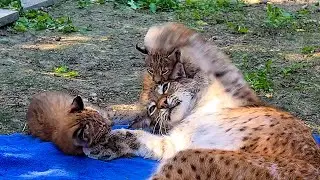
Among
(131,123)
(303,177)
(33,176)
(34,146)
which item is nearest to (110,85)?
(131,123)

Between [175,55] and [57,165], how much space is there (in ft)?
3.66

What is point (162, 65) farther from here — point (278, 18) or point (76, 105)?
point (278, 18)

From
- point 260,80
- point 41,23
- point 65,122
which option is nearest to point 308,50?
point 260,80

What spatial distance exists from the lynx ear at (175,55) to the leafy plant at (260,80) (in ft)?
7.98

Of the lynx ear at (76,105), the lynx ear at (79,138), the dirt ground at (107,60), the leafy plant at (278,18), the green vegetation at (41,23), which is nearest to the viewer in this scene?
the lynx ear at (79,138)

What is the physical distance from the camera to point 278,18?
34.7ft

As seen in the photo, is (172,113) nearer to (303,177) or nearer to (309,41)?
(303,177)

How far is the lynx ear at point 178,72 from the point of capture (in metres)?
5.15

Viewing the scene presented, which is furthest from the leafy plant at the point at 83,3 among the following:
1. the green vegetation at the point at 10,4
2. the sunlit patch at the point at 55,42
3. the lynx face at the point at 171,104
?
the lynx face at the point at 171,104

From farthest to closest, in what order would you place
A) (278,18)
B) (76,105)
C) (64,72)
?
(278,18) → (64,72) → (76,105)

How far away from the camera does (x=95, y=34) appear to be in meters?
9.44

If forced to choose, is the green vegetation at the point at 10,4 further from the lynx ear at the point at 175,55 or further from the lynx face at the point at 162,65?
→ the lynx ear at the point at 175,55

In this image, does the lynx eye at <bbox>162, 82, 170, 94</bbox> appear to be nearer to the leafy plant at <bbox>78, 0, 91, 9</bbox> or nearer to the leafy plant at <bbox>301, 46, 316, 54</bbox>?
the leafy plant at <bbox>301, 46, 316, 54</bbox>

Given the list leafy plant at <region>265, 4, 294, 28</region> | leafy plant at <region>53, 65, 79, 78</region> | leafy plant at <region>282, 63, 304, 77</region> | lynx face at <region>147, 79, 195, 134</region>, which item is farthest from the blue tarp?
leafy plant at <region>265, 4, 294, 28</region>
